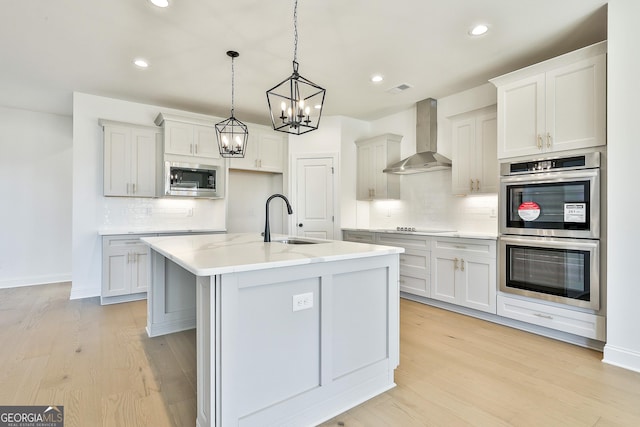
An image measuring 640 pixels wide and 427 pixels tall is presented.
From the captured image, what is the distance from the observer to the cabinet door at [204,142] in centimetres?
457

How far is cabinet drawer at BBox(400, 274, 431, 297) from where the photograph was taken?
12.9ft

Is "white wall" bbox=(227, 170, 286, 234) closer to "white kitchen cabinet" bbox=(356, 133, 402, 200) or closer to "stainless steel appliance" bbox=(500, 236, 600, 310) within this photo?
"white kitchen cabinet" bbox=(356, 133, 402, 200)

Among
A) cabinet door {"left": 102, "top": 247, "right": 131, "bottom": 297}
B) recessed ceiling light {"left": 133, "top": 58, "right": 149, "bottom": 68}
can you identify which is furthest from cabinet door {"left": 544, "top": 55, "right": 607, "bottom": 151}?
cabinet door {"left": 102, "top": 247, "right": 131, "bottom": 297}

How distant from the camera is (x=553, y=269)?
284cm

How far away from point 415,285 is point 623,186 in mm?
2292

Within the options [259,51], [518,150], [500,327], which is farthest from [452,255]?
[259,51]

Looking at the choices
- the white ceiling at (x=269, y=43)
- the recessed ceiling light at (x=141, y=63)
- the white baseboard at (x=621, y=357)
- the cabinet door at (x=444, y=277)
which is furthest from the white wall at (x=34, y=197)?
the white baseboard at (x=621, y=357)

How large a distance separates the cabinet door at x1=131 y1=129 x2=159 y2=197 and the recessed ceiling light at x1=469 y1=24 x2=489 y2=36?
4012 millimetres

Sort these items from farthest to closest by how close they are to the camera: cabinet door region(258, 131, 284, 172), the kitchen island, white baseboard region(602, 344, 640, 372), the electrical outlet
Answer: cabinet door region(258, 131, 284, 172), white baseboard region(602, 344, 640, 372), the electrical outlet, the kitchen island

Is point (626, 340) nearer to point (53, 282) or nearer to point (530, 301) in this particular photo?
point (530, 301)

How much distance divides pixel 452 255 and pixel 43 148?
20.5 feet

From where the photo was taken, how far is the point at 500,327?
3.20 meters

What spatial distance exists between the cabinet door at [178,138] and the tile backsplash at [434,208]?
2.95 m

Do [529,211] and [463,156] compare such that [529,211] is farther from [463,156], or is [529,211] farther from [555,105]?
[463,156]
